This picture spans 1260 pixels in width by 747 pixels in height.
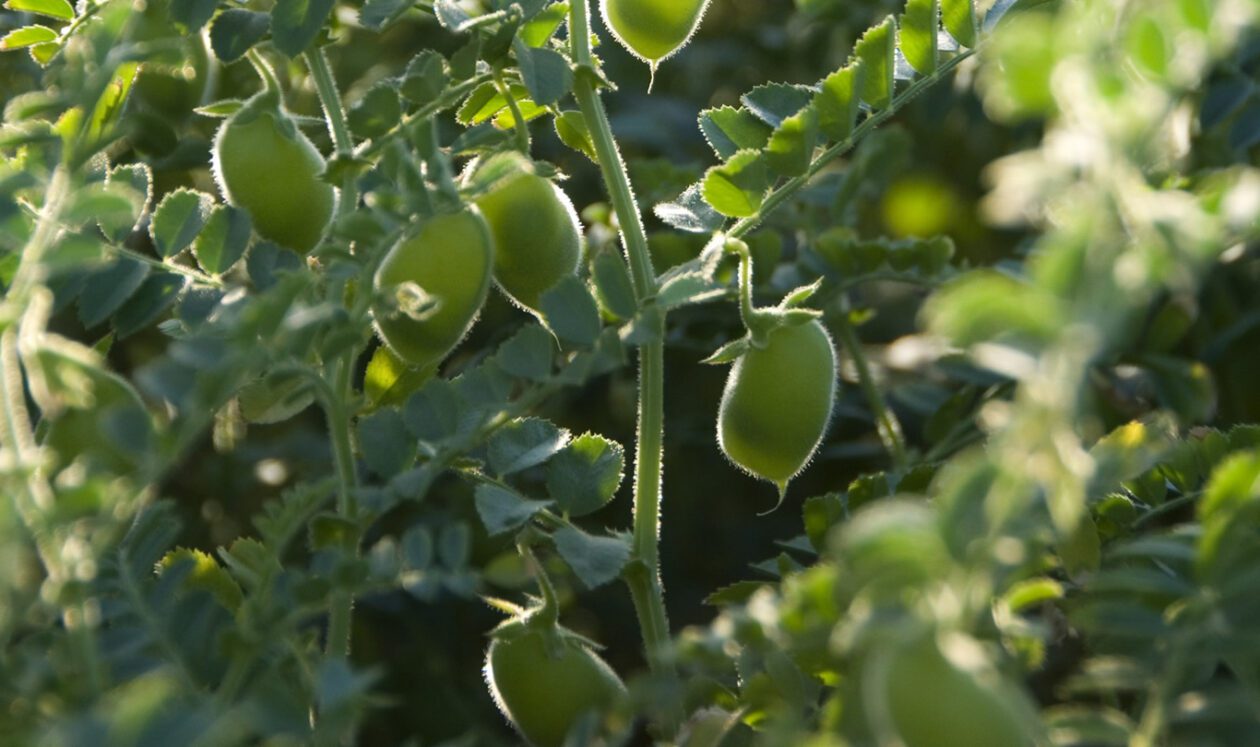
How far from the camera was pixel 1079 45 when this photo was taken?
1.53ft

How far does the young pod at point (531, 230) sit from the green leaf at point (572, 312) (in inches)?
1.6

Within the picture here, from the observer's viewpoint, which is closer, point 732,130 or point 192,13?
point 192,13

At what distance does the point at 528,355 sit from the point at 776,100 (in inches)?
10.0

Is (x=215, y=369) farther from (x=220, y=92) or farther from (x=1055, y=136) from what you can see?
(x=220, y=92)

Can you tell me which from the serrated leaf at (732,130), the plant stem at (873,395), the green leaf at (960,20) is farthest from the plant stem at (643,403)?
the plant stem at (873,395)

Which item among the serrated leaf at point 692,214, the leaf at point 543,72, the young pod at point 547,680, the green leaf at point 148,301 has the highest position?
the leaf at point 543,72

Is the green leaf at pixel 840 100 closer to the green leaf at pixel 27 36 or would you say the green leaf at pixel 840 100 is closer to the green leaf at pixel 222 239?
the green leaf at pixel 222 239

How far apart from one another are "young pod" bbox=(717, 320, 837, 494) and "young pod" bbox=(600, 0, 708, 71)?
A: 174 millimetres

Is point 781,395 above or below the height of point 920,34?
below

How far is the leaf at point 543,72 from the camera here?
792 millimetres

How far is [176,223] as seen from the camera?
2.85ft

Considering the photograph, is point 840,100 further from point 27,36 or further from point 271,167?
point 27,36

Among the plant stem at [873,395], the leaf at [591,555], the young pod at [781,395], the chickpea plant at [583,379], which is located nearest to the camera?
the chickpea plant at [583,379]

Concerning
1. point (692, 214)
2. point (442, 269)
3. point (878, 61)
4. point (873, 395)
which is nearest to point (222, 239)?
point (442, 269)
